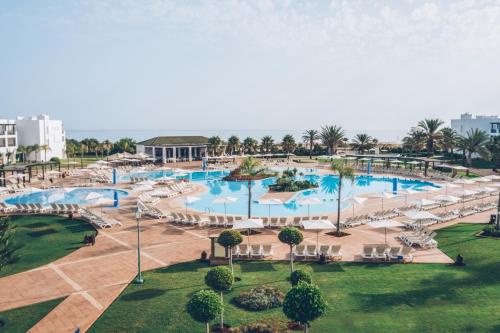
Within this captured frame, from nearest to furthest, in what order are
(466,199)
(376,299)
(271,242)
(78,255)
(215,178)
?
(376,299) → (78,255) → (271,242) → (466,199) → (215,178)

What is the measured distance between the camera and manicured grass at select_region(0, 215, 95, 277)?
18859mm

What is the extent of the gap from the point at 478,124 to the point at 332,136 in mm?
24347

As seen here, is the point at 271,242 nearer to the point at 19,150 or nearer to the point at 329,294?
the point at 329,294

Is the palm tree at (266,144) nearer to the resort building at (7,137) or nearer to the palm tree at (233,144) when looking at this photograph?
the palm tree at (233,144)

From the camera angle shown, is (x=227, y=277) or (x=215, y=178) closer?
(x=227, y=277)

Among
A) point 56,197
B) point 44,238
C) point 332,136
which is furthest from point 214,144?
point 44,238

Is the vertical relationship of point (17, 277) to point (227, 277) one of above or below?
below

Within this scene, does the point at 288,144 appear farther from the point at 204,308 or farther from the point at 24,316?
the point at 204,308

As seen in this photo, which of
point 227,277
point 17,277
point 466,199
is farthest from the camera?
point 466,199

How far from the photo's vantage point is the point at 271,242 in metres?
21.8

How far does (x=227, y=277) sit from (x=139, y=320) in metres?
3.11

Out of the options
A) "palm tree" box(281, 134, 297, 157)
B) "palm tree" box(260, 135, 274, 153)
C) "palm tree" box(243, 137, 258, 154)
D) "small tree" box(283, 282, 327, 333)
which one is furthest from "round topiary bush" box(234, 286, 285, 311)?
"palm tree" box(281, 134, 297, 157)

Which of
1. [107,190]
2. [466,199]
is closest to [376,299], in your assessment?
[466,199]

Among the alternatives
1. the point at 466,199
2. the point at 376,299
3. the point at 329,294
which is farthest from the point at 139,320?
the point at 466,199
